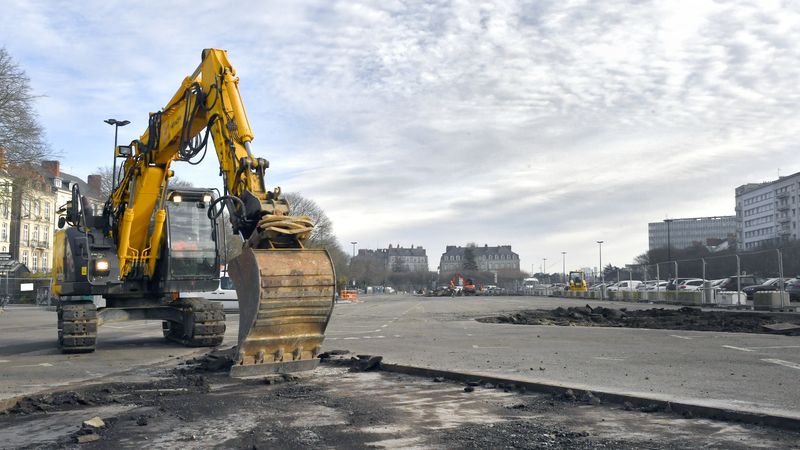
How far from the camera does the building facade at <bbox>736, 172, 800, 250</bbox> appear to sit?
392 feet

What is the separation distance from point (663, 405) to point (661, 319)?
1507 cm

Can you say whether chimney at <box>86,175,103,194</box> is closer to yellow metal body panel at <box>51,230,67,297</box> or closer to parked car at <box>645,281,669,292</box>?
parked car at <box>645,281,669,292</box>


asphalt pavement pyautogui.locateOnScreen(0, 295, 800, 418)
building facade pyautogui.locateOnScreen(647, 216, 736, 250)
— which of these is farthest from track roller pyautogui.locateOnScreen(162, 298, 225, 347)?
building facade pyautogui.locateOnScreen(647, 216, 736, 250)

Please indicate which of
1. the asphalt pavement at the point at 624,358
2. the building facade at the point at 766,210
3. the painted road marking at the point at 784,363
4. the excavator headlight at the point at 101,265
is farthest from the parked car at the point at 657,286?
the building facade at the point at 766,210

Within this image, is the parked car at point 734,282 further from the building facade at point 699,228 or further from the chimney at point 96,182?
the building facade at point 699,228

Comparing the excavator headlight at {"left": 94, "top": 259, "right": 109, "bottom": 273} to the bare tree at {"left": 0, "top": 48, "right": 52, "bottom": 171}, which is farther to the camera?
the bare tree at {"left": 0, "top": 48, "right": 52, "bottom": 171}

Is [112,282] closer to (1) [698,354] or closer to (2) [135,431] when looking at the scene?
(2) [135,431]

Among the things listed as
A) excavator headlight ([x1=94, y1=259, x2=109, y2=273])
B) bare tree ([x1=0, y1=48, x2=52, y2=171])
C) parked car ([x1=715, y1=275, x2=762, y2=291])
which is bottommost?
parked car ([x1=715, y1=275, x2=762, y2=291])

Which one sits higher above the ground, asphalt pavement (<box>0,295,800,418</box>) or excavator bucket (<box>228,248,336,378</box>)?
excavator bucket (<box>228,248,336,378</box>)

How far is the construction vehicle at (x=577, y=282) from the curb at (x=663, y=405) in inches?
2365

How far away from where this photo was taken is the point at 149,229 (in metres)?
14.9

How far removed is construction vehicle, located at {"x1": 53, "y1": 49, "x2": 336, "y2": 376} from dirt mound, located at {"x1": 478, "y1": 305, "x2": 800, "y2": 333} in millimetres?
11898

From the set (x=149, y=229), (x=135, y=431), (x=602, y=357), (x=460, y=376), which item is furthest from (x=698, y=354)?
(x=149, y=229)

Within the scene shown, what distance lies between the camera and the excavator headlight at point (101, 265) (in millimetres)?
13859
